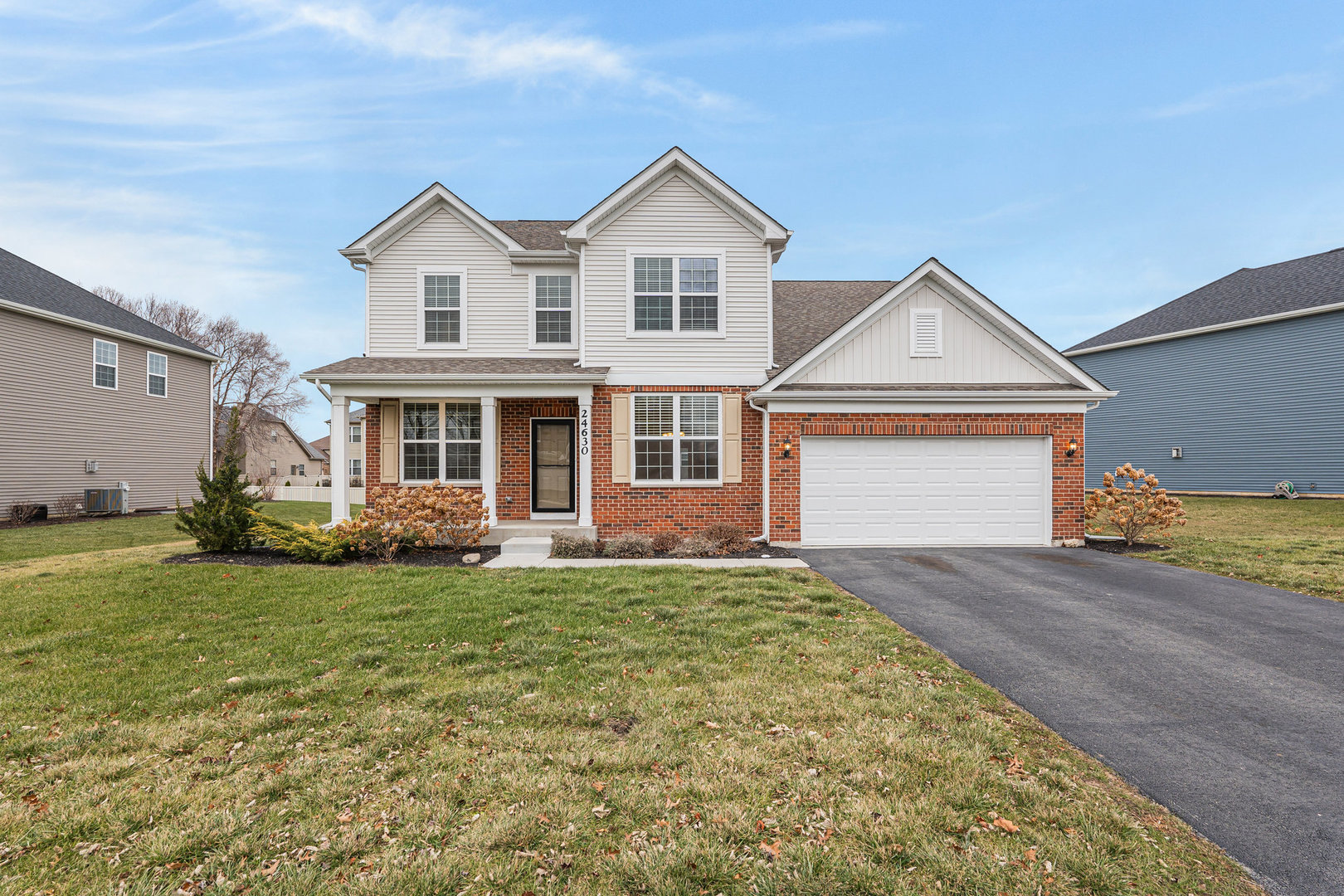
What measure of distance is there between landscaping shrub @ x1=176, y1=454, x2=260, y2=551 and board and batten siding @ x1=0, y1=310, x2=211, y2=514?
10521 mm

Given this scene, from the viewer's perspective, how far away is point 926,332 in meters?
12.1

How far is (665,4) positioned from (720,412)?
44.5 feet

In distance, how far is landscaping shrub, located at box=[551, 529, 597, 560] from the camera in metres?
10.4

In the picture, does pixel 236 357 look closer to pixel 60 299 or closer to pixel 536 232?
pixel 60 299

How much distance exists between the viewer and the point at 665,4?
1748 centimetres

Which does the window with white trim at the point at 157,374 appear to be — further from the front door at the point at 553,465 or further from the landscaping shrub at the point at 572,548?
the landscaping shrub at the point at 572,548

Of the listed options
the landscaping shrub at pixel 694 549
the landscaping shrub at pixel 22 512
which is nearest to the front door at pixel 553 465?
the landscaping shrub at pixel 694 549

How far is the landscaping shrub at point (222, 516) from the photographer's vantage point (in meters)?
10.0

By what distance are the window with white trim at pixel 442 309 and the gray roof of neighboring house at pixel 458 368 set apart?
581 millimetres

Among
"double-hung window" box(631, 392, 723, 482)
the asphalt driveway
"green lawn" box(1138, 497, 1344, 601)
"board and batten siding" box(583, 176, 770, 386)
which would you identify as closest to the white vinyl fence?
"board and batten siding" box(583, 176, 770, 386)

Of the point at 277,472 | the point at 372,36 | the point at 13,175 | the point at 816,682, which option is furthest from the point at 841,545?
the point at 277,472

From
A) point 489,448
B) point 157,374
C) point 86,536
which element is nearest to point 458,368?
point 489,448

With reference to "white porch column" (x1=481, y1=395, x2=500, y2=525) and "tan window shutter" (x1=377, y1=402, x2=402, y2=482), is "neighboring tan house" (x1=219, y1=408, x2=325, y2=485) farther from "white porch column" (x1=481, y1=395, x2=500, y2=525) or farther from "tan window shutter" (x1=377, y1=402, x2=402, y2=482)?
"white porch column" (x1=481, y1=395, x2=500, y2=525)

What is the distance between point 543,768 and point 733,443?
30.6 ft
